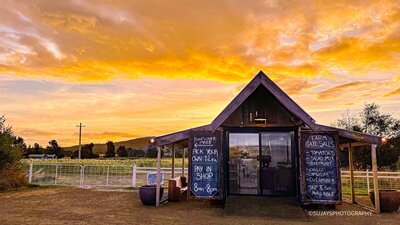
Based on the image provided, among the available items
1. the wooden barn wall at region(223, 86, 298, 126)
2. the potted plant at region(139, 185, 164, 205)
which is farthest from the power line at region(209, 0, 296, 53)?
the potted plant at region(139, 185, 164, 205)

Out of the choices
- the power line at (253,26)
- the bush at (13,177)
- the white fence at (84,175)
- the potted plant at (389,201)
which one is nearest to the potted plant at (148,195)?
the white fence at (84,175)

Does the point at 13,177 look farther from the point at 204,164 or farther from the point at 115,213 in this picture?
the point at 204,164

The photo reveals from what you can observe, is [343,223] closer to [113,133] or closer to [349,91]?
[349,91]

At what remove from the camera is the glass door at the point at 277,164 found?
33.8 feet

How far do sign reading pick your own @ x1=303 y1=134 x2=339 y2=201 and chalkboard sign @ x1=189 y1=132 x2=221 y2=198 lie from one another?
2.64 m

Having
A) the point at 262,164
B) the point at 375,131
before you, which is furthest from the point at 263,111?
the point at 375,131

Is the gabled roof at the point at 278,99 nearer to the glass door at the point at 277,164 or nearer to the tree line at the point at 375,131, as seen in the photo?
the glass door at the point at 277,164

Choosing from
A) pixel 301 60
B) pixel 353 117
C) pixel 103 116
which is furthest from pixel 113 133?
pixel 353 117

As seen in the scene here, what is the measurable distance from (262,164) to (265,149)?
49 centimetres

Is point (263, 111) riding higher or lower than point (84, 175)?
higher

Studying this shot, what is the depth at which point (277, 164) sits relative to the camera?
10.4m

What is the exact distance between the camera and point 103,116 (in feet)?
57.9

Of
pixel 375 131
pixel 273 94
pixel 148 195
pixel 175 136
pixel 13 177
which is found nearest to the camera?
pixel 273 94

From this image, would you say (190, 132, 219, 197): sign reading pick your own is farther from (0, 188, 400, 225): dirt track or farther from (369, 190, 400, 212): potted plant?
(369, 190, 400, 212): potted plant
